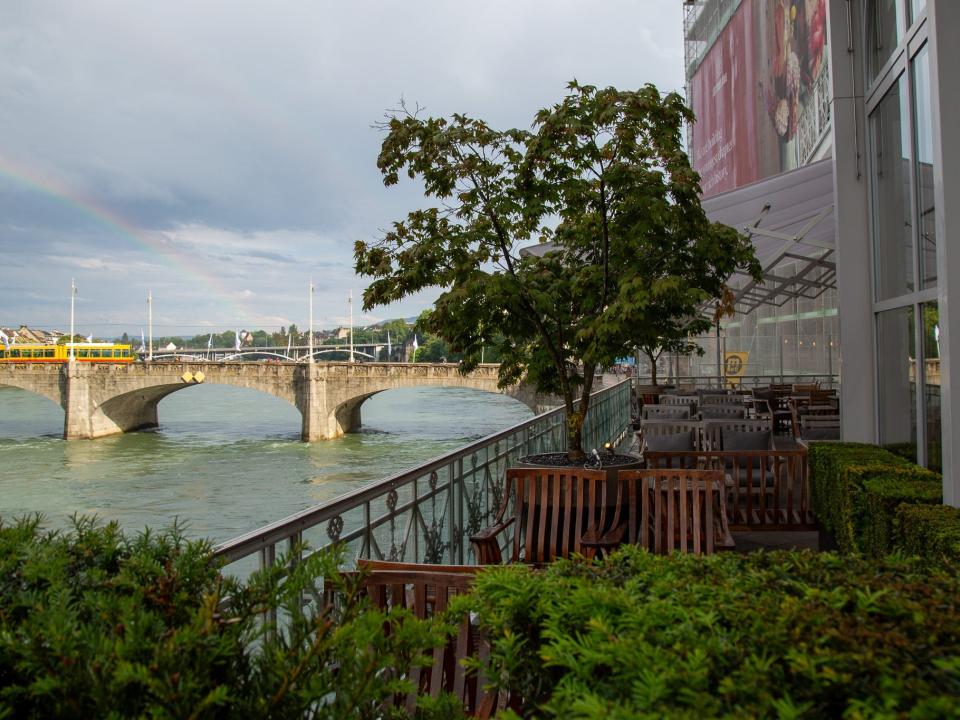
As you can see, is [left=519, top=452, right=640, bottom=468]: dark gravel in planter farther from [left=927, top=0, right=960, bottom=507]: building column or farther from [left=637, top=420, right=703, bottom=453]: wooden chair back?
[left=927, top=0, right=960, bottom=507]: building column

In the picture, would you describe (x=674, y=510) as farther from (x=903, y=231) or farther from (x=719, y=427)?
(x=719, y=427)

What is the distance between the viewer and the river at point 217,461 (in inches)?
1272

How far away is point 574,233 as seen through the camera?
713 centimetres

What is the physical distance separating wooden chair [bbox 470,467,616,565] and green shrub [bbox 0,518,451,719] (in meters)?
2.98

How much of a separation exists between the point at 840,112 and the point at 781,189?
700 cm

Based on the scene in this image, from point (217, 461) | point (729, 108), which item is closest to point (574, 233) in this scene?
point (217, 461)

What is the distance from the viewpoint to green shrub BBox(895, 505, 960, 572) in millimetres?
3438

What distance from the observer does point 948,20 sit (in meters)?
4.36

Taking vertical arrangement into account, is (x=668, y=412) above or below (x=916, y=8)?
below

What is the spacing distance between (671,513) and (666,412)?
647cm

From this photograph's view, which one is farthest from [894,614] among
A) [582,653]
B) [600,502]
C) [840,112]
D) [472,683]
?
[840,112]

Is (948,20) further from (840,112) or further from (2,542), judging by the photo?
(2,542)

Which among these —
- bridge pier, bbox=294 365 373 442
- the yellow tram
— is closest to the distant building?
the yellow tram

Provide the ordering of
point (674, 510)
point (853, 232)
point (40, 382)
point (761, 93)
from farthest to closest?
point (40, 382), point (761, 93), point (853, 232), point (674, 510)
